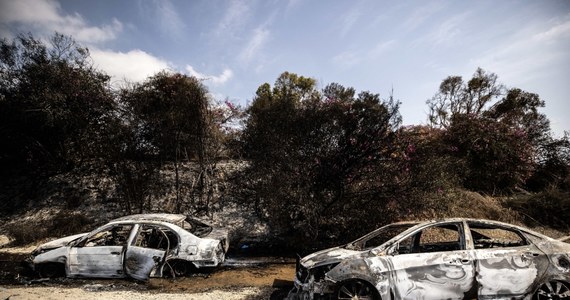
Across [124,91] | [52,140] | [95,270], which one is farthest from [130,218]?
[52,140]

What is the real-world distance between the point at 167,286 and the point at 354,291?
13.0ft

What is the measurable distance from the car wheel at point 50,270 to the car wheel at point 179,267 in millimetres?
2483

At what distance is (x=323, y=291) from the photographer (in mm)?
4473

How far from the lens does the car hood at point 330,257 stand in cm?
462

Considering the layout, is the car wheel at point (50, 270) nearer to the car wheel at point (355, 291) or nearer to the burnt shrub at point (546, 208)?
the car wheel at point (355, 291)

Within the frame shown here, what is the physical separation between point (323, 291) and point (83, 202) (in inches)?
486

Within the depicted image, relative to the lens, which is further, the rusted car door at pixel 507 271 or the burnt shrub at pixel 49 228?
the burnt shrub at pixel 49 228

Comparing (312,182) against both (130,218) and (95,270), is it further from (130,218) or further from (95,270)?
(95,270)

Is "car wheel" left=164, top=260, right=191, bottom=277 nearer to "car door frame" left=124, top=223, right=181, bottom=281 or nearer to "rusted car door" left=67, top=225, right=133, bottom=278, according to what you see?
"car door frame" left=124, top=223, right=181, bottom=281

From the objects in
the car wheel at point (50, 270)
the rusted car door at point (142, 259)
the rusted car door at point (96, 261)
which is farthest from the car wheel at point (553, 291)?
the car wheel at point (50, 270)

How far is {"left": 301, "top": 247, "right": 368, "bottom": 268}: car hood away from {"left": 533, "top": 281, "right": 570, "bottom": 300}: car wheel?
8.44 ft

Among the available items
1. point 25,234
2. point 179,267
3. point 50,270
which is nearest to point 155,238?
point 179,267

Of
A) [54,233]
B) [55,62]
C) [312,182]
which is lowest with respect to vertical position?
[54,233]

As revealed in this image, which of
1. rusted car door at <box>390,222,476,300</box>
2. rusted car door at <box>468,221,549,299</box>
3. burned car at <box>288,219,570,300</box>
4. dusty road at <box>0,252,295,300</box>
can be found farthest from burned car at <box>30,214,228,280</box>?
rusted car door at <box>468,221,549,299</box>
